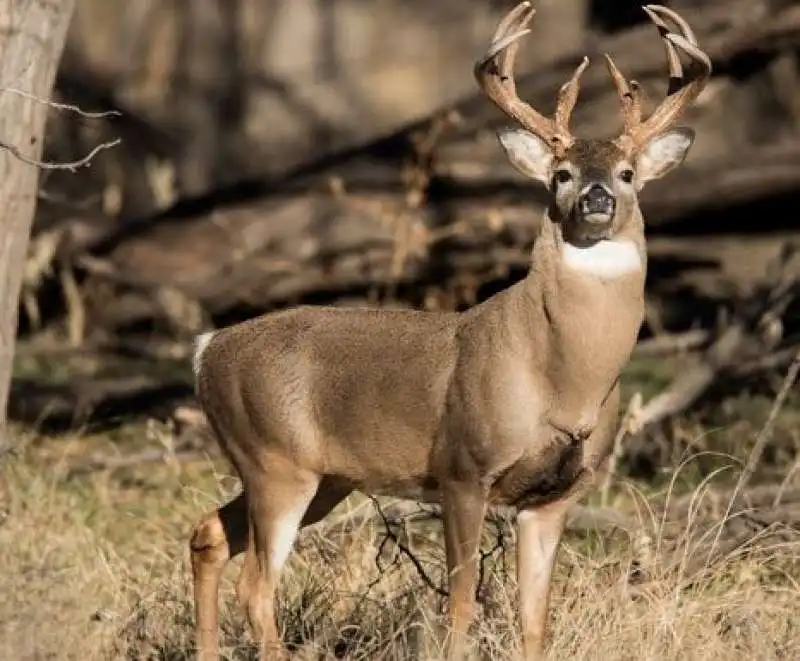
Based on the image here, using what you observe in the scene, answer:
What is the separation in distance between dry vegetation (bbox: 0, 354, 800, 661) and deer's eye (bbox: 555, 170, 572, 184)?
1.06 m

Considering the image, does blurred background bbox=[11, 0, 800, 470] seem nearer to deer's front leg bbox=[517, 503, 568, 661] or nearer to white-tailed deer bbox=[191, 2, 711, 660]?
white-tailed deer bbox=[191, 2, 711, 660]

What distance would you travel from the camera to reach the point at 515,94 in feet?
22.9

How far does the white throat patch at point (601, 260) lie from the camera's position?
6.61 meters

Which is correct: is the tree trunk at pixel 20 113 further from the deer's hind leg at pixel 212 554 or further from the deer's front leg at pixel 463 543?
the deer's front leg at pixel 463 543

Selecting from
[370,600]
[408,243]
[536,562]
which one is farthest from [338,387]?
[408,243]

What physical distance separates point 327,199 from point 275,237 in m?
0.33

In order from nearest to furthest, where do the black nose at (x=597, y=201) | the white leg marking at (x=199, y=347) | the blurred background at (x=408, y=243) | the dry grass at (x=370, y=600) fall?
the black nose at (x=597, y=201)
the dry grass at (x=370, y=600)
the white leg marking at (x=199, y=347)
the blurred background at (x=408, y=243)

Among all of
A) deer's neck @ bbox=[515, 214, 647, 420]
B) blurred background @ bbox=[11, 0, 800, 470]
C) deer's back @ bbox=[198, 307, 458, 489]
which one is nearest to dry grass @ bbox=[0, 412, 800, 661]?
deer's back @ bbox=[198, 307, 458, 489]

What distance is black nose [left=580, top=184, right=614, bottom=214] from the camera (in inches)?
252

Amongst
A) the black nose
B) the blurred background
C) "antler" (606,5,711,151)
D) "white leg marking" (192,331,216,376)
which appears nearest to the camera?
the black nose

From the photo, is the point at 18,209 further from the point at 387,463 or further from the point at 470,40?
the point at 470,40

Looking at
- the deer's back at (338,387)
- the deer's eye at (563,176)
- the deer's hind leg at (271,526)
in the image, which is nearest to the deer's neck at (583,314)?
the deer's eye at (563,176)

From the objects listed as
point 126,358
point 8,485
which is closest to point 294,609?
point 8,485

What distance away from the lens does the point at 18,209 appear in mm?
7492
